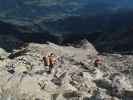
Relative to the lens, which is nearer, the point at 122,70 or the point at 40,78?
the point at 40,78

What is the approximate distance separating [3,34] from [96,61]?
4822 inches

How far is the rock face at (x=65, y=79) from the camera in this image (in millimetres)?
25969

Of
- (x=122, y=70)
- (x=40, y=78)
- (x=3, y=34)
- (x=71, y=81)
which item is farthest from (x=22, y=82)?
(x=3, y=34)

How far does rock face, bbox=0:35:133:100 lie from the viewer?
25969 millimetres

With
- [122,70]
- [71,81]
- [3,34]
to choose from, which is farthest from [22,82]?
Result: [3,34]

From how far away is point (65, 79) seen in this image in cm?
2886

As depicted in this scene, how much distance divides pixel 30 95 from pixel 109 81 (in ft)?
17.1

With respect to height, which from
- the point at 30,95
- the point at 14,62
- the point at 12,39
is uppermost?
the point at 12,39

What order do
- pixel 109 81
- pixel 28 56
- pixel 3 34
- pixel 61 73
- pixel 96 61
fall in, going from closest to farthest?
pixel 109 81 → pixel 61 73 → pixel 96 61 → pixel 28 56 → pixel 3 34

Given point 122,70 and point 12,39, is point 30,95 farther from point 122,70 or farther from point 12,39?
point 12,39

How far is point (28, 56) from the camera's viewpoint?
36.0m

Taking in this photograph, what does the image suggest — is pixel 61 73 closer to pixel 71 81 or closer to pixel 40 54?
pixel 71 81

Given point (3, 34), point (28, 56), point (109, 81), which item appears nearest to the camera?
point (109, 81)

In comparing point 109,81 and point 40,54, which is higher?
point 40,54
